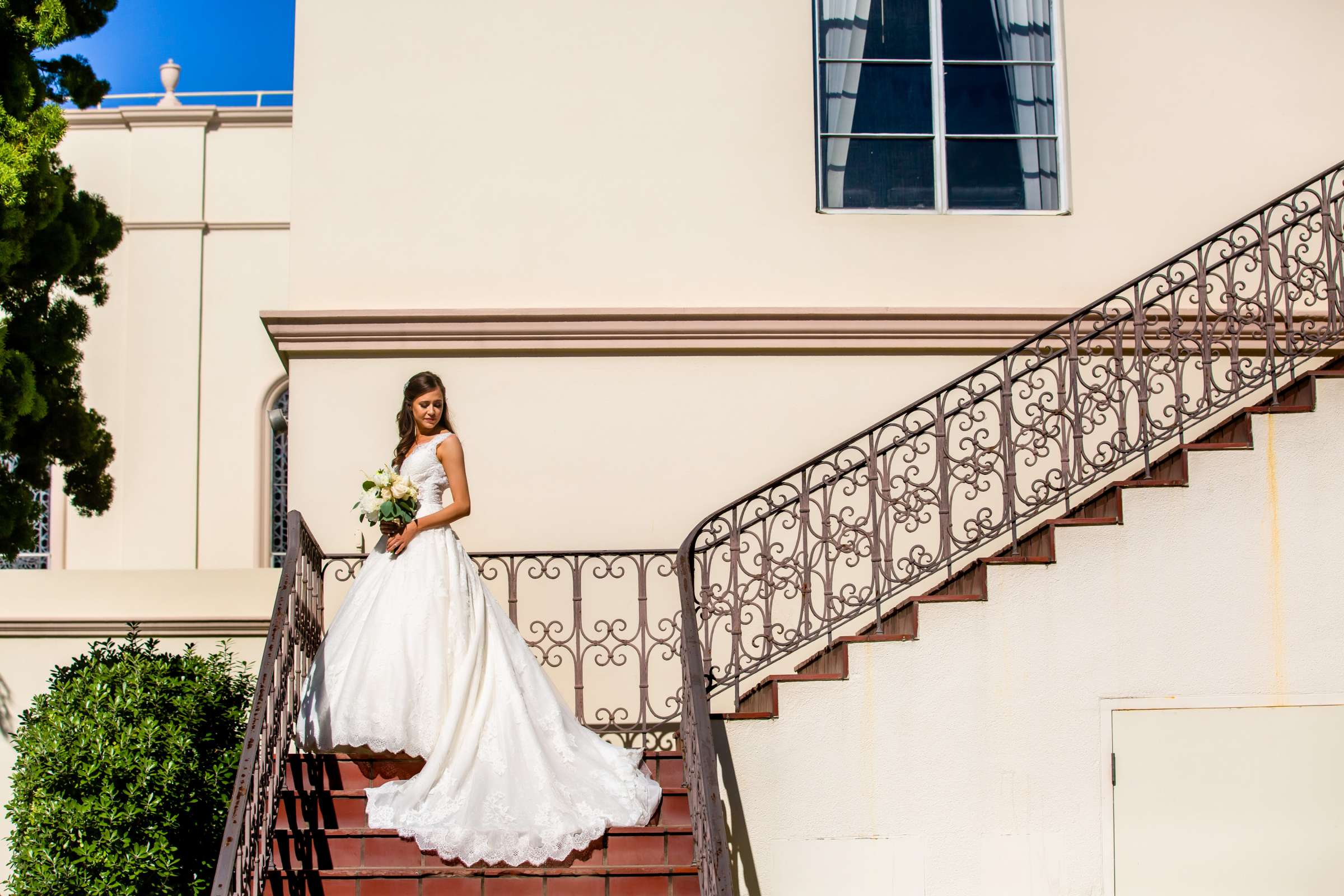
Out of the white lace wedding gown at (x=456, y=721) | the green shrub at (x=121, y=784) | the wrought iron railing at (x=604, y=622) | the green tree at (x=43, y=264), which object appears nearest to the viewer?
the white lace wedding gown at (x=456, y=721)

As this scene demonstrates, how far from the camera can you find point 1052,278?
9.73 metres

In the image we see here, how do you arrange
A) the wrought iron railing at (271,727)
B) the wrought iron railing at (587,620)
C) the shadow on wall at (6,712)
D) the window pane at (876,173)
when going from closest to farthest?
the wrought iron railing at (271,727)
the wrought iron railing at (587,620)
the shadow on wall at (6,712)
the window pane at (876,173)

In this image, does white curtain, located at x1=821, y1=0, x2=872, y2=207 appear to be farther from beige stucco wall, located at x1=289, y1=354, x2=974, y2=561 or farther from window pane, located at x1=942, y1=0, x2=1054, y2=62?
beige stucco wall, located at x1=289, y1=354, x2=974, y2=561

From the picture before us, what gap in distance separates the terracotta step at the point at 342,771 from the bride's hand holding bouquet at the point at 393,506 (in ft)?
3.57

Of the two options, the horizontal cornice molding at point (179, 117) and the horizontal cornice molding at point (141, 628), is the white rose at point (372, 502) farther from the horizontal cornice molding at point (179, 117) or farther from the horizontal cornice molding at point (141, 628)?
the horizontal cornice molding at point (179, 117)

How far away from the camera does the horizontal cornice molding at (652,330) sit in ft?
30.2

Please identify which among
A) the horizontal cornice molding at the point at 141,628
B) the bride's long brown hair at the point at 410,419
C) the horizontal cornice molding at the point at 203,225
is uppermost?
the horizontal cornice molding at the point at 203,225

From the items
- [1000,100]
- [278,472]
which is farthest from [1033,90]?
[278,472]

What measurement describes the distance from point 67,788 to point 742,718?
374cm

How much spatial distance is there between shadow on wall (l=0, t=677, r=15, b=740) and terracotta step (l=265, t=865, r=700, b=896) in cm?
392

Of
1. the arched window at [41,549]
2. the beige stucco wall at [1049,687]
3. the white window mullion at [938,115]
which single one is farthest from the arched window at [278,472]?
the beige stucco wall at [1049,687]

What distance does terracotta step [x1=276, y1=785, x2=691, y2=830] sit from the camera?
22.4ft

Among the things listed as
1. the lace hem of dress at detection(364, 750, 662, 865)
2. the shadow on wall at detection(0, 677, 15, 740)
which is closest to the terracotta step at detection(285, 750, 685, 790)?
the lace hem of dress at detection(364, 750, 662, 865)

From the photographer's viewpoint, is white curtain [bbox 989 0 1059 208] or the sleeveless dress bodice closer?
the sleeveless dress bodice
